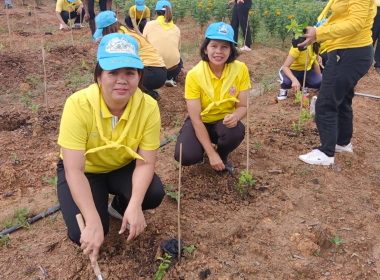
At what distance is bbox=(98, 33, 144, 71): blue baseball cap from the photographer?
1.78 meters

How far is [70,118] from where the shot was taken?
6.18 ft

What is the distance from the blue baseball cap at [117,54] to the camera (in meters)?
1.78

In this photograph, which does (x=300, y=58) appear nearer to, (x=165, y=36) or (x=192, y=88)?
(x=165, y=36)

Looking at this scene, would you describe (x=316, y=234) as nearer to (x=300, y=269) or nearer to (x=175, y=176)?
(x=300, y=269)

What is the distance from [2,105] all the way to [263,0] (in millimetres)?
7723

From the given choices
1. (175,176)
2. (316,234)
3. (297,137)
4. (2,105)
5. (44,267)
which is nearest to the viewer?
(44,267)

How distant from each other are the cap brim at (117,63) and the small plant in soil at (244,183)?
1.31m

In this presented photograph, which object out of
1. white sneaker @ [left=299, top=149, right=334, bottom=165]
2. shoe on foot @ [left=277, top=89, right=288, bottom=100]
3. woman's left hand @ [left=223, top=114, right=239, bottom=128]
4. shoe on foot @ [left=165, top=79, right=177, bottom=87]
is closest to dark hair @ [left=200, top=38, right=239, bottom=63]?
woman's left hand @ [left=223, top=114, right=239, bottom=128]

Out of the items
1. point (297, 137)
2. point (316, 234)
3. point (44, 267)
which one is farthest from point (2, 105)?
point (316, 234)

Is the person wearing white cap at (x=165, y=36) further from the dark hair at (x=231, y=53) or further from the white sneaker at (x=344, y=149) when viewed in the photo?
the white sneaker at (x=344, y=149)

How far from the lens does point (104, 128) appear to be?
79.0 inches

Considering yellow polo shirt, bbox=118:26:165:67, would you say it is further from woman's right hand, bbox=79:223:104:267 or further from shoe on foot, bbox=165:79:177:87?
woman's right hand, bbox=79:223:104:267

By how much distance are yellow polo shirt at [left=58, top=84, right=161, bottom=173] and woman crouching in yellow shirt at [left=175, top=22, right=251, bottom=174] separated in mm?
720

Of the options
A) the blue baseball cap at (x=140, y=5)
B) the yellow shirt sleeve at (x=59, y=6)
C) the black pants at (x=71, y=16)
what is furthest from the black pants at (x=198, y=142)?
the black pants at (x=71, y=16)
